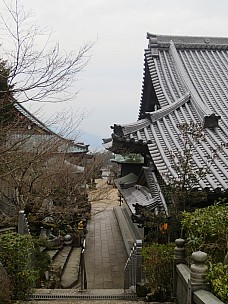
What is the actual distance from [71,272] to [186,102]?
6302 mm

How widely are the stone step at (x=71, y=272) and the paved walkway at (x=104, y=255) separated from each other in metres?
0.38

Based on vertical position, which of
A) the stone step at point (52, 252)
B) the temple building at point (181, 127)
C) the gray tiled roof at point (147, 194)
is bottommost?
the stone step at point (52, 252)

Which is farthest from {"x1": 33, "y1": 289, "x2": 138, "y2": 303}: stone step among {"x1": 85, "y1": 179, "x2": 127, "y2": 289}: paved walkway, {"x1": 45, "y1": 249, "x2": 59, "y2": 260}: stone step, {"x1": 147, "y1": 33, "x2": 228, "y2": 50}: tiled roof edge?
{"x1": 147, "y1": 33, "x2": 228, "y2": 50}: tiled roof edge

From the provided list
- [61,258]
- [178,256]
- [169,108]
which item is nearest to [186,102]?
[169,108]

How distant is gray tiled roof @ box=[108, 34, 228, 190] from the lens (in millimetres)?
9094

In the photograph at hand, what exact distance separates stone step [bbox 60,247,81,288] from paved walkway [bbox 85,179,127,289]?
0.38 m

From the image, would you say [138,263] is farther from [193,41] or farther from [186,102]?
[193,41]

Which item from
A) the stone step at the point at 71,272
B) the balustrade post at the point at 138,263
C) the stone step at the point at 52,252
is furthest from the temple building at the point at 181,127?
the stone step at the point at 52,252

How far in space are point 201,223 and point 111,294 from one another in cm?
362

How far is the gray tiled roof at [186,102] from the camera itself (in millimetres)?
9094

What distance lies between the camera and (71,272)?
1223cm

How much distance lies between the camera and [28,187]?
39.4ft

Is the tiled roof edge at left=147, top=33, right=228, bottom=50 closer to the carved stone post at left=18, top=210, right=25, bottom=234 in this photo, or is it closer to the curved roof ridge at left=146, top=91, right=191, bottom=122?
the curved roof ridge at left=146, top=91, right=191, bottom=122

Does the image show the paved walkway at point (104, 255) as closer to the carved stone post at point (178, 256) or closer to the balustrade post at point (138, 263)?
the balustrade post at point (138, 263)
